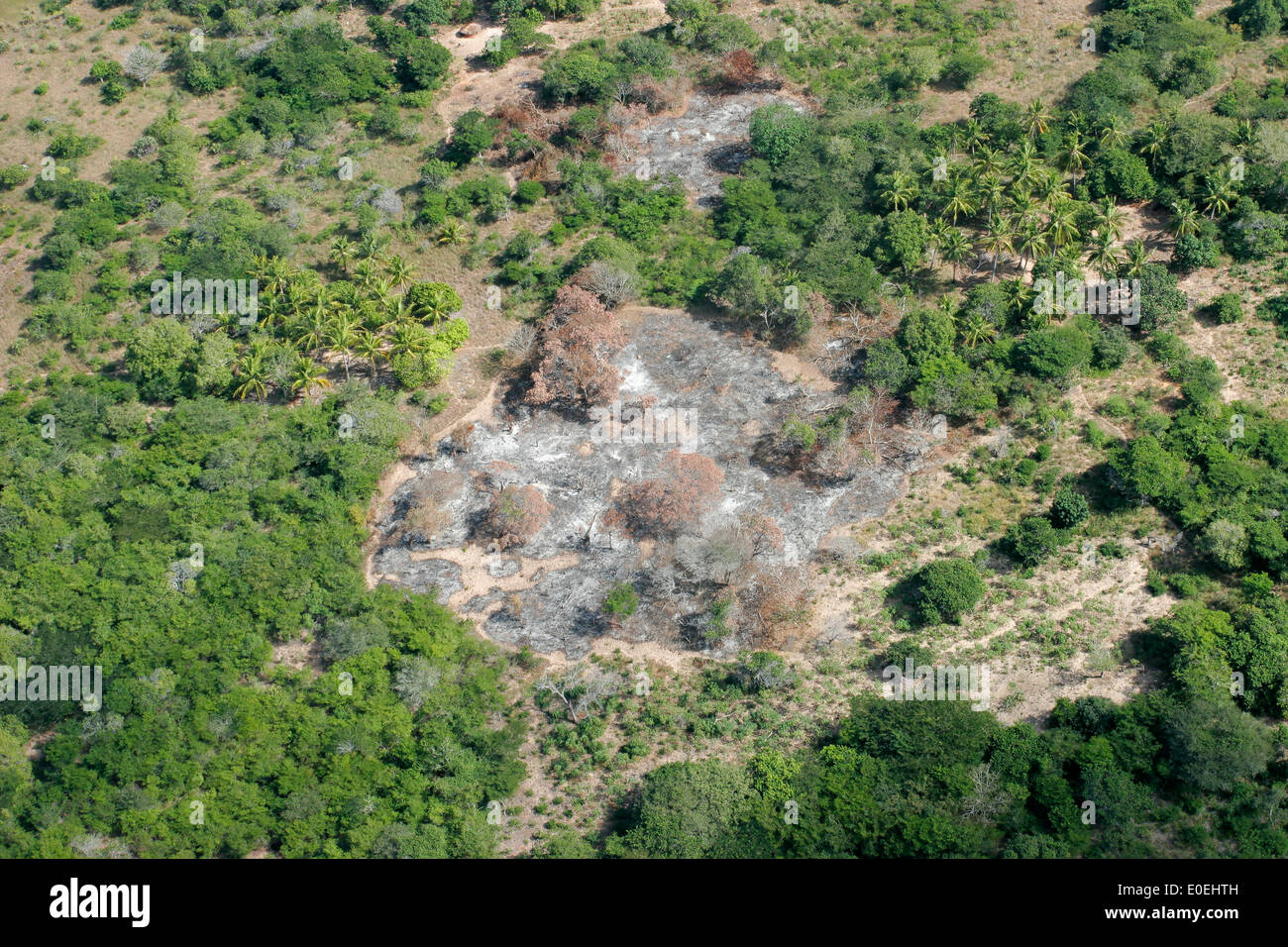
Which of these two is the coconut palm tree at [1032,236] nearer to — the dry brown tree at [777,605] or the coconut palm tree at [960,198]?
the coconut palm tree at [960,198]

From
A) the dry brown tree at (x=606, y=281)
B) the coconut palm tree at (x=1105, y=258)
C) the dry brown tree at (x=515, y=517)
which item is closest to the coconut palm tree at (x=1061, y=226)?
the coconut palm tree at (x=1105, y=258)

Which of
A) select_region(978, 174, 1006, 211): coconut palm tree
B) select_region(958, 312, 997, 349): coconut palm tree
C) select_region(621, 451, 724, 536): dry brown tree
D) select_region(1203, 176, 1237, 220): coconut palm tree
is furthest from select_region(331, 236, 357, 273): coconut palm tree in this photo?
select_region(1203, 176, 1237, 220): coconut palm tree

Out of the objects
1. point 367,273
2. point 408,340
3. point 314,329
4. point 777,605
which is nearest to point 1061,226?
point 777,605

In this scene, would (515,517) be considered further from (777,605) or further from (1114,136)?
(1114,136)

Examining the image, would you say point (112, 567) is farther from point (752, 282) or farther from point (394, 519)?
point (752, 282)

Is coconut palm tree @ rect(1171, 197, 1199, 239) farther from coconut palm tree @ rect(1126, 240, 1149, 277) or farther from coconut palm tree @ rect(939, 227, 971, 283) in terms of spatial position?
coconut palm tree @ rect(939, 227, 971, 283)
